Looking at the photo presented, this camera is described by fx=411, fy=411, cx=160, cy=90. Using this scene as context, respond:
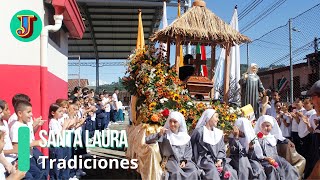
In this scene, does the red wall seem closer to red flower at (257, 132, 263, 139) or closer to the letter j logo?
the letter j logo

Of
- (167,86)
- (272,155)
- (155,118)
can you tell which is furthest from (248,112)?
(155,118)

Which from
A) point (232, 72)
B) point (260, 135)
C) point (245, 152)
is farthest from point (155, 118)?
point (232, 72)

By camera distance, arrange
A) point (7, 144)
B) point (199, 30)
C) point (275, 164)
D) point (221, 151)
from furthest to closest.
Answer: point (199, 30), point (275, 164), point (221, 151), point (7, 144)

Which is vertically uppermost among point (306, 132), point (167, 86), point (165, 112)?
point (167, 86)

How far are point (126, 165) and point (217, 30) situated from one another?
11.5ft

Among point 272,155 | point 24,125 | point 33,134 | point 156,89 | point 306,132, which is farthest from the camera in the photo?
point 306,132

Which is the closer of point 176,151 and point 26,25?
point 176,151

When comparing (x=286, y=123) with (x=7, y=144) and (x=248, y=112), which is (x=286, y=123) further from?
(x=7, y=144)

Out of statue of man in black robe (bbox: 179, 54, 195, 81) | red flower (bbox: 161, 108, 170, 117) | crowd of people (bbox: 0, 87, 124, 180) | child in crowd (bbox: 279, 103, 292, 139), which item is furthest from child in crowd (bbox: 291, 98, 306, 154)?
crowd of people (bbox: 0, 87, 124, 180)

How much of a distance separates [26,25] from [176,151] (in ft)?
11.4

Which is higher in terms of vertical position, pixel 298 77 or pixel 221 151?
pixel 298 77

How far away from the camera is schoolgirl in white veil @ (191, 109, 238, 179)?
6258 millimetres

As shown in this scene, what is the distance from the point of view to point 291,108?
9750mm

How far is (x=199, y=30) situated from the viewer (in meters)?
8.72
